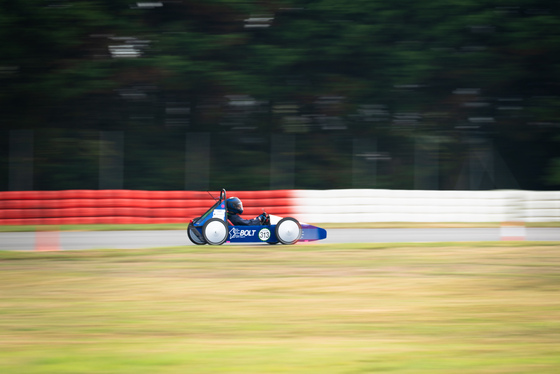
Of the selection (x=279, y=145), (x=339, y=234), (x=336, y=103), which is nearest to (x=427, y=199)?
(x=339, y=234)

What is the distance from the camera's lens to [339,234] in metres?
14.5

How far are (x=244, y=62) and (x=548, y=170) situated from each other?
9687 millimetres

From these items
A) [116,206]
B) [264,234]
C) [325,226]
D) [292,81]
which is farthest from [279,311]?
[292,81]

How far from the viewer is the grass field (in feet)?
17.7

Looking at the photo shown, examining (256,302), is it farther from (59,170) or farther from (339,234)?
(59,170)

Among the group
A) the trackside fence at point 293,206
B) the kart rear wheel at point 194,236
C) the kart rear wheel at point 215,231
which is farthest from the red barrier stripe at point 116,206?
the kart rear wheel at point 215,231

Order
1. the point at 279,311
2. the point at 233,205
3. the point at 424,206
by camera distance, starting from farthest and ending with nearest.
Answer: the point at 424,206 < the point at 233,205 < the point at 279,311

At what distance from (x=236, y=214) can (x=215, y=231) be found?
43 cm

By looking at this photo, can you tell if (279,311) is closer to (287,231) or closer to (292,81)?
(287,231)

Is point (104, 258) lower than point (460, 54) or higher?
lower

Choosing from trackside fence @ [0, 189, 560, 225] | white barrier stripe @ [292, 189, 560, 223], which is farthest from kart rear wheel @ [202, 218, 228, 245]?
white barrier stripe @ [292, 189, 560, 223]

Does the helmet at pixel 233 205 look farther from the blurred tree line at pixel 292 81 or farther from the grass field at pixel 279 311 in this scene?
the blurred tree line at pixel 292 81

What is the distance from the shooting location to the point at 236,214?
12.0 metres

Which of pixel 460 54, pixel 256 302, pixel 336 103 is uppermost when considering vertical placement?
pixel 460 54
